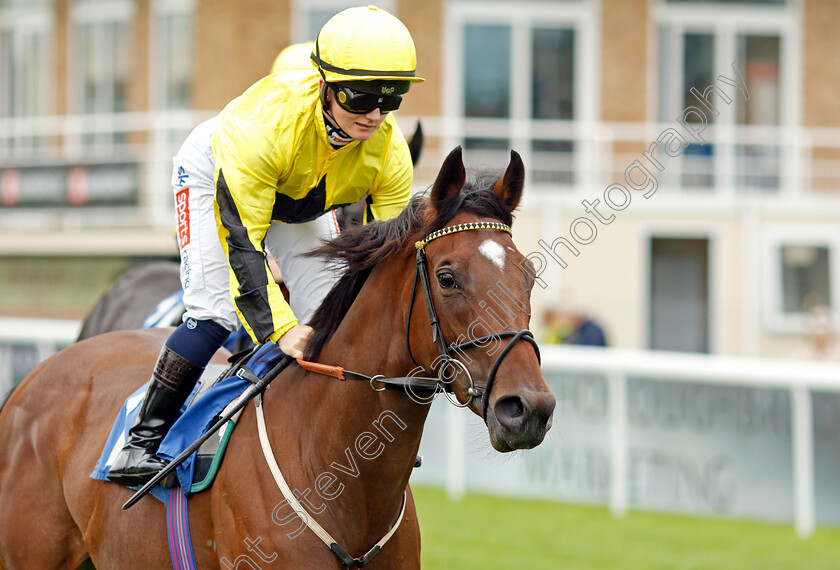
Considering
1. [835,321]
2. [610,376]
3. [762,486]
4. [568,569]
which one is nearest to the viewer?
[568,569]

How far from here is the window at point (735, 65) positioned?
572 inches

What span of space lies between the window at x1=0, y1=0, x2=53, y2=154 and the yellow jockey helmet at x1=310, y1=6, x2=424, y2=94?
14662 mm

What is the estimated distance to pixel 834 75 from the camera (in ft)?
48.7

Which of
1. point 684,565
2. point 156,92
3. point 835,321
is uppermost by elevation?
point 156,92

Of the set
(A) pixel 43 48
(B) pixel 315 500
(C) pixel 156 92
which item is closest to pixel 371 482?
(B) pixel 315 500

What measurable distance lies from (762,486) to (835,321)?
259 inches

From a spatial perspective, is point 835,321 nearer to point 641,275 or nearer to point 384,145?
point 641,275

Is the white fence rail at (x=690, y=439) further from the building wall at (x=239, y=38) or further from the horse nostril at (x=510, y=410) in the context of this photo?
the building wall at (x=239, y=38)

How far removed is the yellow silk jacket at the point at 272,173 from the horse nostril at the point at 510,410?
30.8 inches

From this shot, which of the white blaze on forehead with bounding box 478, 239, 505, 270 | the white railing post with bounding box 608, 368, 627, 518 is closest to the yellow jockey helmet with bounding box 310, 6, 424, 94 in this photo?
the white blaze on forehead with bounding box 478, 239, 505, 270

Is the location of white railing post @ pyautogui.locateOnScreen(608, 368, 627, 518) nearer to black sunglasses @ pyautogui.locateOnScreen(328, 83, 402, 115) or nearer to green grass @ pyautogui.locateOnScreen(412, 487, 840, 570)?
green grass @ pyautogui.locateOnScreen(412, 487, 840, 570)

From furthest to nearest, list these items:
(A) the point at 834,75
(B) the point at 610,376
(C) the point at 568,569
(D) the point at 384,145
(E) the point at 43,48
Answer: (E) the point at 43,48, (A) the point at 834,75, (B) the point at 610,376, (C) the point at 568,569, (D) the point at 384,145

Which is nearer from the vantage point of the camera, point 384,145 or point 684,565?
point 384,145

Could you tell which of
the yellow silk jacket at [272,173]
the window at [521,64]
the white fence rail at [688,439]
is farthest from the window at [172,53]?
the yellow silk jacket at [272,173]
